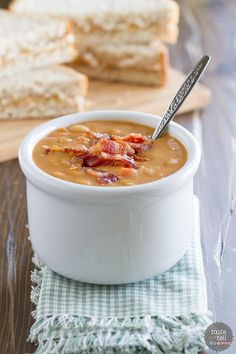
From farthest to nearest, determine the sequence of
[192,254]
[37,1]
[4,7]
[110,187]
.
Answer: [4,7]
[37,1]
[192,254]
[110,187]

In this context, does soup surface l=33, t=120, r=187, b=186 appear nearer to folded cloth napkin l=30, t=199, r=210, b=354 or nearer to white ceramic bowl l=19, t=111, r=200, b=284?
white ceramic bowl l=19, t=111, r=200, b=284

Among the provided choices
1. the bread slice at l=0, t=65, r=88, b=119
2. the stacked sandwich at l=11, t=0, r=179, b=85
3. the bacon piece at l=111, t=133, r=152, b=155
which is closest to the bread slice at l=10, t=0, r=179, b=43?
the stacked sandwich at l=11, t=0, r=179, b=85

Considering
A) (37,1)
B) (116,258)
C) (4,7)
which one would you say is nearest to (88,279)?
(116,258)

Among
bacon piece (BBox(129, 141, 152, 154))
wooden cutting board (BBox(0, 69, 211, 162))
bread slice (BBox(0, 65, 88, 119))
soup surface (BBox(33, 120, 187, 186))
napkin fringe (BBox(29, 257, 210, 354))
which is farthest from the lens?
bread slice (BBox(0, 65, 88, 119))

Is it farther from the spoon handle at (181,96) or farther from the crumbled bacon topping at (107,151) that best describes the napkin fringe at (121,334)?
the spoon handle at (181,96)

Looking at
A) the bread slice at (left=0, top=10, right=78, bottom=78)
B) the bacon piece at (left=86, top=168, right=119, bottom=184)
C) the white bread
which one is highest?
Answer: the bacon piece at (left=86, top=168, right=119, bottom=184)

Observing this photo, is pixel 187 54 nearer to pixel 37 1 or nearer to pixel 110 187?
pixel 37 1

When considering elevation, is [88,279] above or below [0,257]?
above

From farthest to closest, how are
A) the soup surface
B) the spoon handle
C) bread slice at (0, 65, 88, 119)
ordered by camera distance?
bread slice at (0, 65, 88, 119)
the spoon handle
the soup surface
